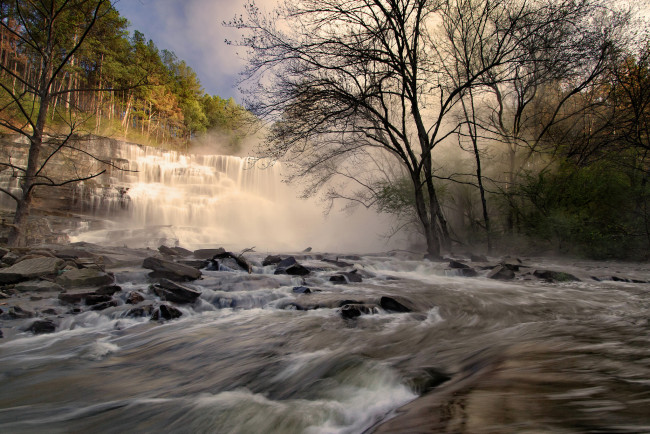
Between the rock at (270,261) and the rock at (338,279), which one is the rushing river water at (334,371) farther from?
the rock at (270,261)

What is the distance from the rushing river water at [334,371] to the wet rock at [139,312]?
4.0 inches

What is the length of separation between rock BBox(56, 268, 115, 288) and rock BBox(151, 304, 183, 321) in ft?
6.79

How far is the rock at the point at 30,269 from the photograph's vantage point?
541 centimetres

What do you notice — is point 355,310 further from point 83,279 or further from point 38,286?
point 38,286

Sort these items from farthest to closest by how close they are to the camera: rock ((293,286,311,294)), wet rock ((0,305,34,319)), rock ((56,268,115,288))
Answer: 1. rock ((293,286,311,294))
2. rock ((56,268,115,288))
3. wet rock ((0,305,34,319))

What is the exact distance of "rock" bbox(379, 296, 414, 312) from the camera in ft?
15.7

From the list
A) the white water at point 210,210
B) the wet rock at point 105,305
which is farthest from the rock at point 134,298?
the white water at point 210,210

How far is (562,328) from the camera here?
3094 mm

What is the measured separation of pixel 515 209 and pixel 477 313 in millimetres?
10566

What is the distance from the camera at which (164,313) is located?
4.54m

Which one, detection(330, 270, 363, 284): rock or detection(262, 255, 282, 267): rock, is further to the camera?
detection(262, 255, 282, 267): rock

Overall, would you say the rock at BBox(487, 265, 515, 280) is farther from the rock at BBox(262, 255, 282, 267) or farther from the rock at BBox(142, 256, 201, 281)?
the rock at BBox(142, 256, 201, 281)

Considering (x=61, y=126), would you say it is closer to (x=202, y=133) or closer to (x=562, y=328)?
(x=202, y=133)

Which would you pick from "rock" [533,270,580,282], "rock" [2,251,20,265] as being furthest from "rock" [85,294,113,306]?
"rock" [533,270,580,282]
